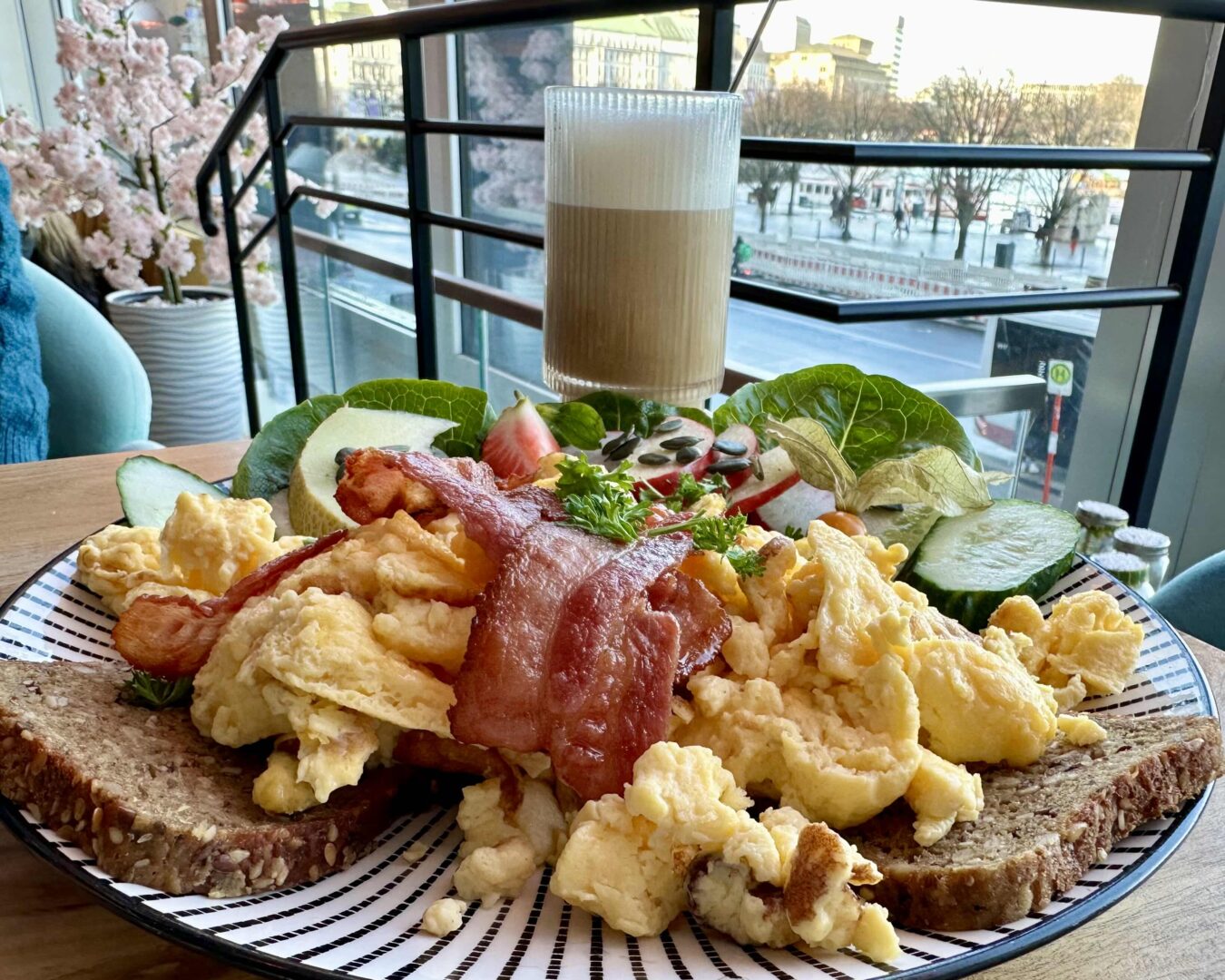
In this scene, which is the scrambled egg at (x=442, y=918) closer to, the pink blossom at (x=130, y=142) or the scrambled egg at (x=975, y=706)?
the scrambled egg at (x=975, y=706)

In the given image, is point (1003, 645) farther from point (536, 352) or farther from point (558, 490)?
point (536, 352)

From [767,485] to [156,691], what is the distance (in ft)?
2.89

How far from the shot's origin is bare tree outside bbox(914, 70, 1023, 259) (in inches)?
92.2

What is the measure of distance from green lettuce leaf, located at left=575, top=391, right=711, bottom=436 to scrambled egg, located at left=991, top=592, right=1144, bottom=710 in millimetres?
755

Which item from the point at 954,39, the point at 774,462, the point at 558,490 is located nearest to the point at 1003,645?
the point at 558,490

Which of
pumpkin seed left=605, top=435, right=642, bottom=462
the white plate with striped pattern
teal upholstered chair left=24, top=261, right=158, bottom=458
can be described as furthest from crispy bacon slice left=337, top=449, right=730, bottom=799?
teal upholstered chair left=24, top=261, right=158, bottom=458

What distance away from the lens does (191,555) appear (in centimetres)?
105

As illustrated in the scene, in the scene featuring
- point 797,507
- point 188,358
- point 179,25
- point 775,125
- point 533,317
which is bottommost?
point 188,358

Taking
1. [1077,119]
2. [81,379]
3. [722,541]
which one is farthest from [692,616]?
[81,379]

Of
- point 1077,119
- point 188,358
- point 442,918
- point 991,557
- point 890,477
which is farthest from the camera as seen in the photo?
point 188,358

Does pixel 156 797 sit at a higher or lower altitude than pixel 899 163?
lower

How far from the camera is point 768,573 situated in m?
0.87

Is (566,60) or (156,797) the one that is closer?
(156,797)

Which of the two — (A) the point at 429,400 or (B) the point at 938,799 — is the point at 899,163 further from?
(B) the point at 938,799
